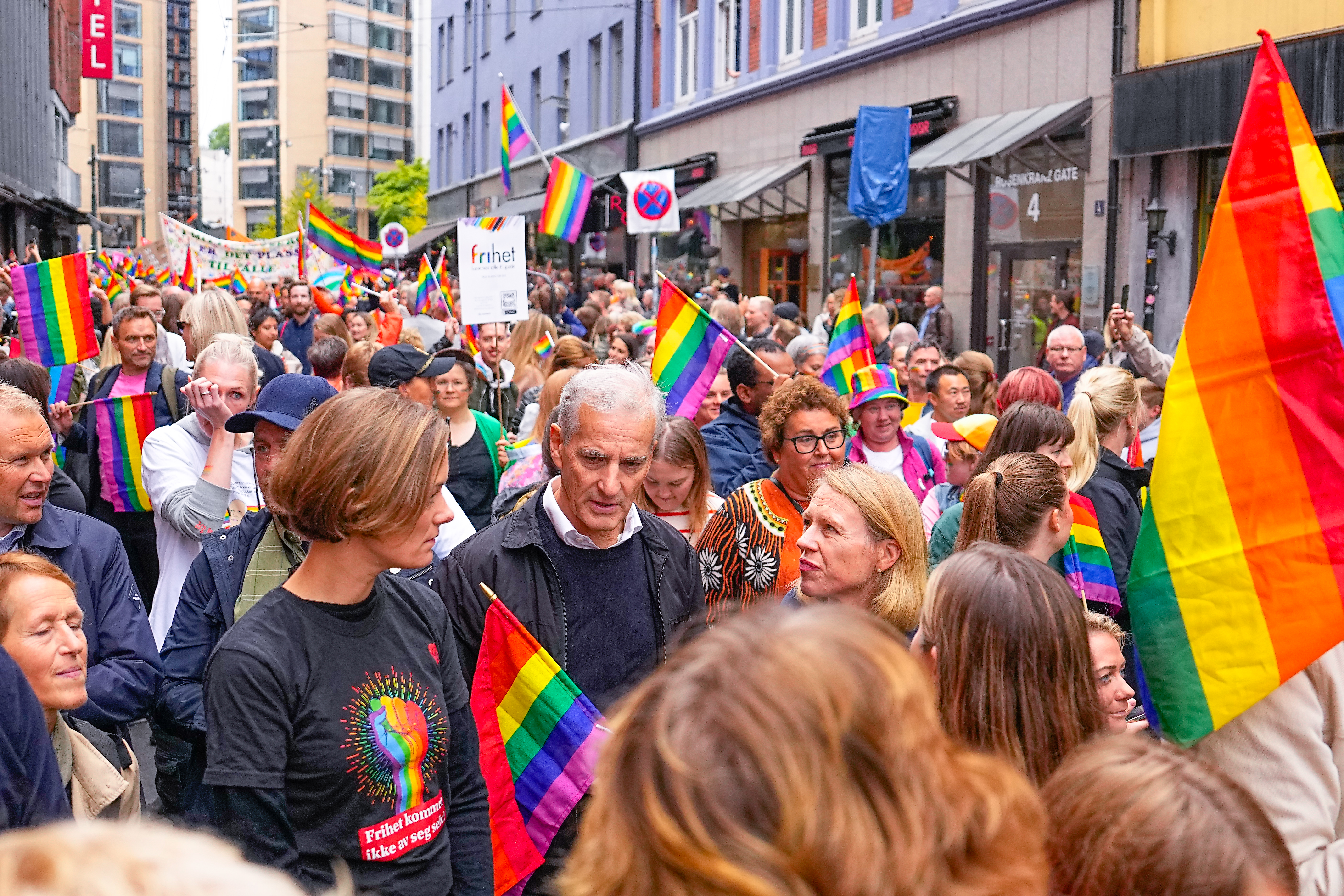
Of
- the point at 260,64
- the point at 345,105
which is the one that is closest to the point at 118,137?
the point at 260,64

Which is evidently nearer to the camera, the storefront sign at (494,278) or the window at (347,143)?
the storefront sign at (494,278)

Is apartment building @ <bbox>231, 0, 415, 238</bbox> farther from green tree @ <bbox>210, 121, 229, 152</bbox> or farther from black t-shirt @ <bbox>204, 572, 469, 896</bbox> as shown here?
black t-shirt @ <bbox>204, 572, 469, 896</bbox>

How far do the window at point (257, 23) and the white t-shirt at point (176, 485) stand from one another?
10931 cm

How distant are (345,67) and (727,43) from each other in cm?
7994

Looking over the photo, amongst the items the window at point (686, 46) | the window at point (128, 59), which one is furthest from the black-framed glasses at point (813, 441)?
the window at point (128, 59)

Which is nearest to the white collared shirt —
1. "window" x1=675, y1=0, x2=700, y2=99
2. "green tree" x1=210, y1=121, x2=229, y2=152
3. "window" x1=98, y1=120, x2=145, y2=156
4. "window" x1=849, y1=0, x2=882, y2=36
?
"window" x1=849, y1=0, x2=882, y2=36

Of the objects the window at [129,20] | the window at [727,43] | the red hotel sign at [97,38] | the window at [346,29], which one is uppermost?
the window at [129,20]

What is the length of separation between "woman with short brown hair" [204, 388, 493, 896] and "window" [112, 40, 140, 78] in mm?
124159

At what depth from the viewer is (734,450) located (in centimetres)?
628

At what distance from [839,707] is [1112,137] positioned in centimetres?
1449

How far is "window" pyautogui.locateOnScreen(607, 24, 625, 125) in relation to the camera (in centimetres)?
3133

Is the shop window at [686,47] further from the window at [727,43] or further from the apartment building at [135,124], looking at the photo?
the apartment building at [135,124]

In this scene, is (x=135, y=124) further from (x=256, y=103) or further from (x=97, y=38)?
(x=97, y=38)

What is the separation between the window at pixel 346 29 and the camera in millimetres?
96625
